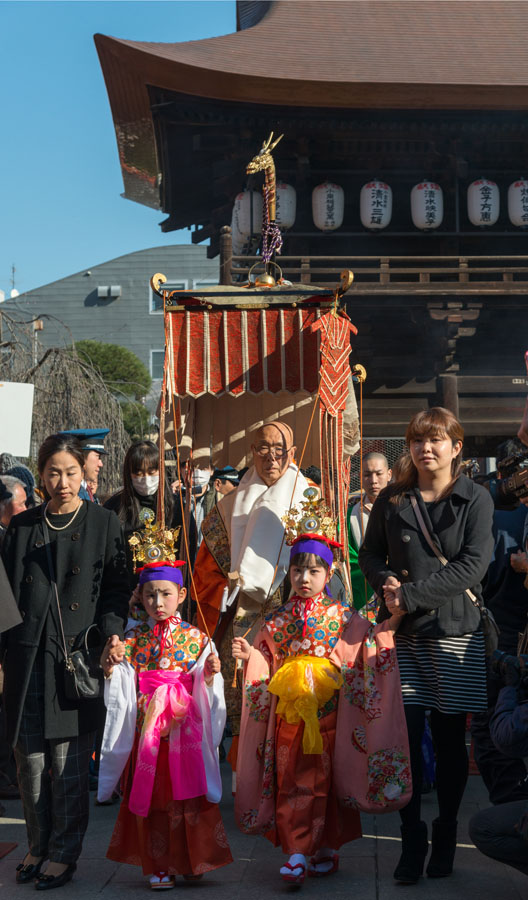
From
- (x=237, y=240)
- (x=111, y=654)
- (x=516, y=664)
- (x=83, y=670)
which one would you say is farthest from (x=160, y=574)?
(x=237, y=240)

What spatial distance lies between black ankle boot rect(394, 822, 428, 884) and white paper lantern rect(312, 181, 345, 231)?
31.7 ft

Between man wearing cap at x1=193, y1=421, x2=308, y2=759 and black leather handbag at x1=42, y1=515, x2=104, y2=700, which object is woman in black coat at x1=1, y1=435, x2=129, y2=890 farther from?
man wearing cap at x1=193, y1=421, x2=308, y2=759

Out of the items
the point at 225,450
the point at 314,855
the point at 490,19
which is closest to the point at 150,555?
the point at 314,855

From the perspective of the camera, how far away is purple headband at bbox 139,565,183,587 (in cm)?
389

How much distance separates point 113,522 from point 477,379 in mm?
9546

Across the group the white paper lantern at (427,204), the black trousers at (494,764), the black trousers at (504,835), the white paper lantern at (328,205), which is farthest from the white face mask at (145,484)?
the white paper lantern at (427,204)

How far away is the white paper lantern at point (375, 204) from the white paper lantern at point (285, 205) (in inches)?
35.1

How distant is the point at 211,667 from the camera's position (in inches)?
147

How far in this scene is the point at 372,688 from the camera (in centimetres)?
367

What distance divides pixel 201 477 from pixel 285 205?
250 inches

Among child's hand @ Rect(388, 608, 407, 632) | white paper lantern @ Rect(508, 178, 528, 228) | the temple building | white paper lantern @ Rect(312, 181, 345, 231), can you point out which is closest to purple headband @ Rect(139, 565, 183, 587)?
child's hand @ Rect(388, 608, 407, 632)

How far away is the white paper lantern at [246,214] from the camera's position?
1230 centimetres

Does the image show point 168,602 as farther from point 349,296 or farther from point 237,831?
point 349,296

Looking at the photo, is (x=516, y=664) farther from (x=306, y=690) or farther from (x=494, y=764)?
(x=494, y=764)
